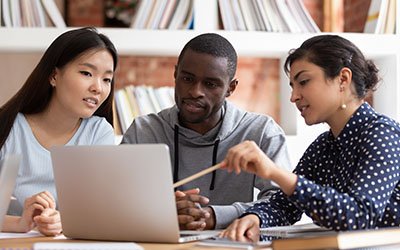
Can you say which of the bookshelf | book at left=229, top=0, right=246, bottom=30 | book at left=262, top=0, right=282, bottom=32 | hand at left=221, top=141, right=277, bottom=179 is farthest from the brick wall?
hand at left=221, top=141, right=277, bottom=179

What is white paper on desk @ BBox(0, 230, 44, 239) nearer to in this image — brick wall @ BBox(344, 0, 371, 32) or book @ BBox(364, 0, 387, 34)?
book @ BBox(364, 0, 387, 34)

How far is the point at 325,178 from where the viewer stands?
1.45 metres

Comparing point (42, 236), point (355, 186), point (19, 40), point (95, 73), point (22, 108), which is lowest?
point (42, 236)

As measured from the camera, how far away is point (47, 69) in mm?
1761

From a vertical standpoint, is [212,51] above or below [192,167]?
above

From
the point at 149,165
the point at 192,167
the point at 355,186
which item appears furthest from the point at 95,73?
the point at 355,186

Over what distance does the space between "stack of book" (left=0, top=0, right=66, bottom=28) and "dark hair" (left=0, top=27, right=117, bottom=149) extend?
51 cm

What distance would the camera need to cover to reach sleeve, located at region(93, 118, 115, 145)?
5.93 feet

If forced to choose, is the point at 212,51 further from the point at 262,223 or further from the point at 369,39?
the point at 369,39

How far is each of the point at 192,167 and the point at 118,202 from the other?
66 centimetres

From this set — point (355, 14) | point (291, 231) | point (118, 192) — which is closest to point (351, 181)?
point (291, 231)

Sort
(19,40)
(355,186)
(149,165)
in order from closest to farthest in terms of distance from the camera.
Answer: (149,165) → (355,186) → (19,40)

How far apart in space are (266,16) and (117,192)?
148cm

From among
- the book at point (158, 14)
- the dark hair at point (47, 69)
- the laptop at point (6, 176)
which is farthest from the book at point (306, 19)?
the laptop at point (6, 176)
